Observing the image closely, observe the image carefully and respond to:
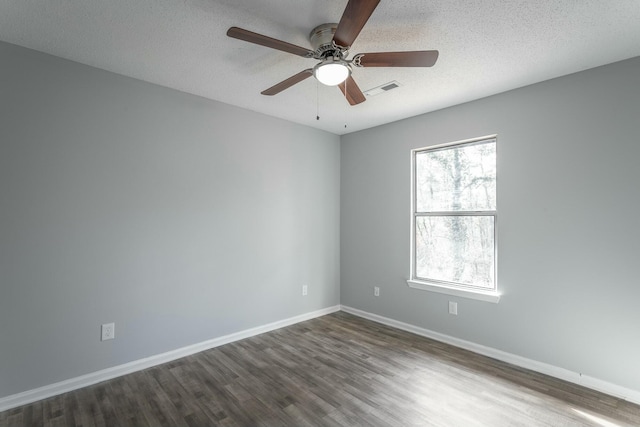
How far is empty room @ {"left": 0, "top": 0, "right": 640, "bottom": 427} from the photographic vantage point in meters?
1.99

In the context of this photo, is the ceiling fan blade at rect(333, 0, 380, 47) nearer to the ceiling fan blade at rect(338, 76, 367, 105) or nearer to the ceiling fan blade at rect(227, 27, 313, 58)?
the ceiling fan blade at rect(227, 27, 313, 58)

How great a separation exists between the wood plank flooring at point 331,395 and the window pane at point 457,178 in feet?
5.01

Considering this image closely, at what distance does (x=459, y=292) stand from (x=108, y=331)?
3.27 m

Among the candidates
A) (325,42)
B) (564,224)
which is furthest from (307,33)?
(564,224)

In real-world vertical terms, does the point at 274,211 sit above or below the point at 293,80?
below

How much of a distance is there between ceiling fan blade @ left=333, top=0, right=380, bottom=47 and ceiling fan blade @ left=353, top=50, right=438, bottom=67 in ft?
0.50

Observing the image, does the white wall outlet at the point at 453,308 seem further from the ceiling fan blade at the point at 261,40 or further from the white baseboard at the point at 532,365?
the ceiling fan blade at the point at 261,40

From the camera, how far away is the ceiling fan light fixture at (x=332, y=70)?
1.82 meters

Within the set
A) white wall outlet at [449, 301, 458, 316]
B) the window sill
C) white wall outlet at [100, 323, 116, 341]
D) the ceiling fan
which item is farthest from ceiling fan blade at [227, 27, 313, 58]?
white wall outlet at [449, 301, 458, 316]

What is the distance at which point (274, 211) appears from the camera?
374 centimetres

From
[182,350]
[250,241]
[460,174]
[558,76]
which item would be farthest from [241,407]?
[558,76]

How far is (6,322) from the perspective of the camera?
214 centimetres

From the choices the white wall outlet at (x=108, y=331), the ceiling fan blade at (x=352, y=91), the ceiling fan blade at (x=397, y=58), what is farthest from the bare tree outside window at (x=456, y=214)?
the white wall outlet at (x=108, y=331)

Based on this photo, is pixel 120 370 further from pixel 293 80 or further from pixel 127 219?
pixel 293 80
